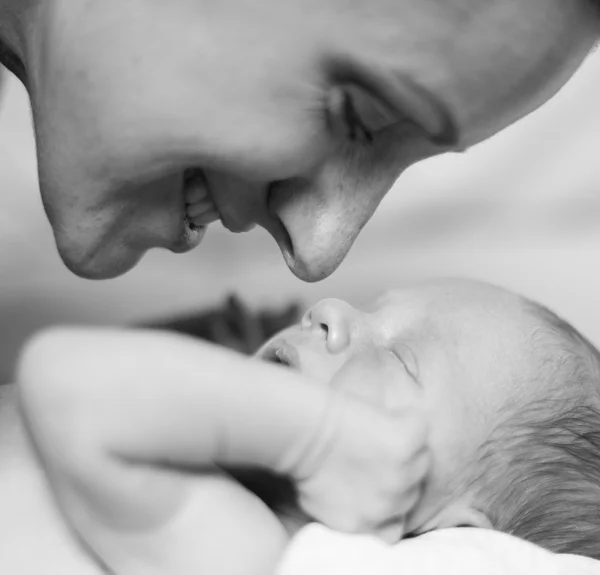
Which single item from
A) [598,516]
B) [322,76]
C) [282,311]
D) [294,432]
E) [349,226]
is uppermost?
[322,76]

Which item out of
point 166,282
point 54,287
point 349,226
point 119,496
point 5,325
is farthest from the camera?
point 166,282

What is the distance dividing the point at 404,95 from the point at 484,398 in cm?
31

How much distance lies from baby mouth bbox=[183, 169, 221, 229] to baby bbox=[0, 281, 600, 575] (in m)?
0.15

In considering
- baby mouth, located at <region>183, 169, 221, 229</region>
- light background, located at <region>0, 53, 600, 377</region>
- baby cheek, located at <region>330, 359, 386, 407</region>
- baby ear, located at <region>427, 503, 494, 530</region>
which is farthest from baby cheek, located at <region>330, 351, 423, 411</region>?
light background, located at <region>0, 53, 600, 377</region>

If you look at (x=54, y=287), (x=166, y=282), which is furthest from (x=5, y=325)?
(x=166, y=282)

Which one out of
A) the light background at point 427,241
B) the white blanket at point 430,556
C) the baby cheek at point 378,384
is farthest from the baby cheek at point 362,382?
the light background at point 427,241

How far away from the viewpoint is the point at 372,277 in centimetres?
158

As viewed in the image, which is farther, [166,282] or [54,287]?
[166,282]

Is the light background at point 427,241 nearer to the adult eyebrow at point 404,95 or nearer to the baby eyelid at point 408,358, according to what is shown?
the baby eyelid at point 408,358

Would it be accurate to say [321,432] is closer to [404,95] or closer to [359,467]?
[359,467]

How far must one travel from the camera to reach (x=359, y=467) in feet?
2.46

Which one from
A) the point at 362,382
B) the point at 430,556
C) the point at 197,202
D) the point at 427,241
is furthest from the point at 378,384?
the point at 427,241

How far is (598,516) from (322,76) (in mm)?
519

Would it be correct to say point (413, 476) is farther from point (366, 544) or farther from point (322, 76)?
point (322, 76)
